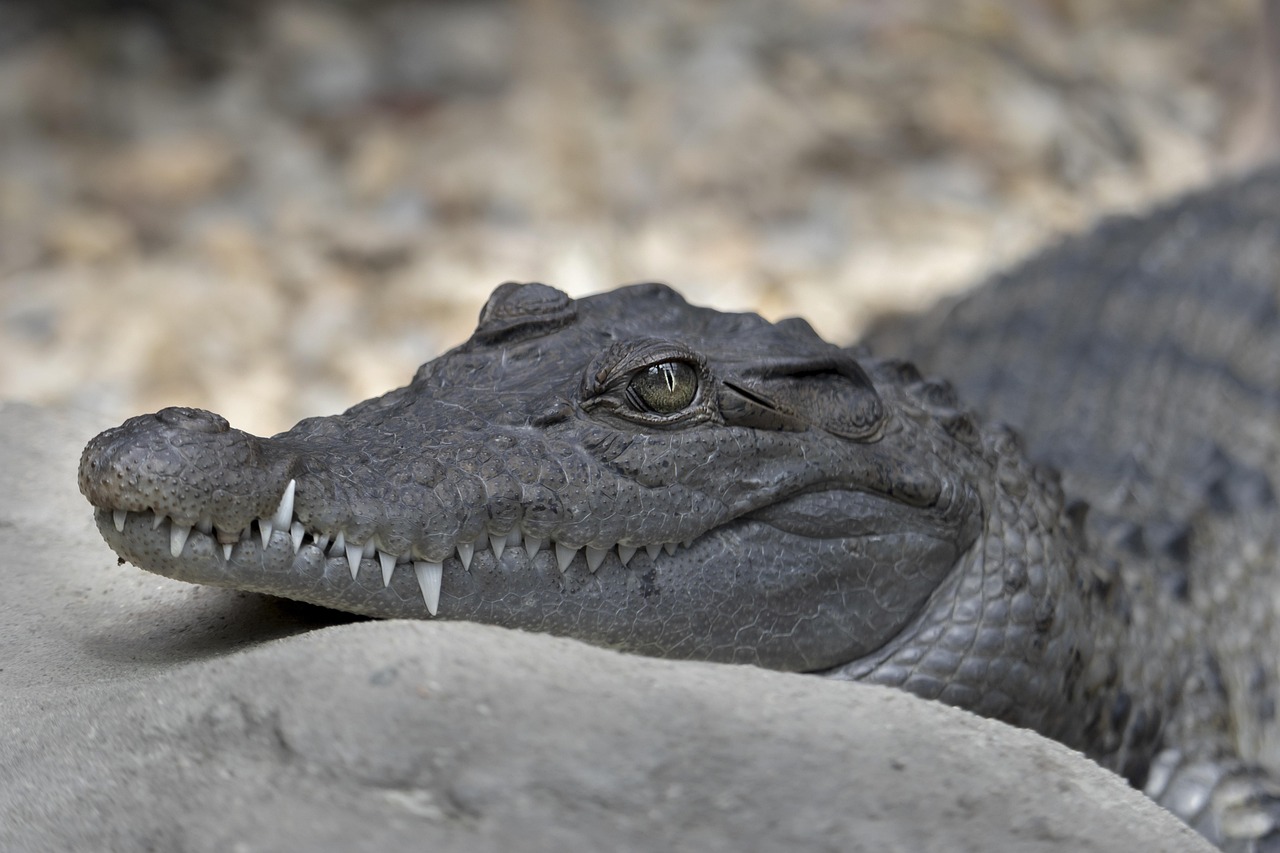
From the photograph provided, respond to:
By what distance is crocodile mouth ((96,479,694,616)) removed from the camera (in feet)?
→ 6.52

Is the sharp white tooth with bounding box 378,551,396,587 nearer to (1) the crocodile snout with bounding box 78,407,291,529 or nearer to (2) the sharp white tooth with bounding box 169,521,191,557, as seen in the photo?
(1) the crocodile snout with bounding box 78,407,291,529

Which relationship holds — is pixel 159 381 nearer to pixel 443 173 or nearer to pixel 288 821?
pixel 443 173

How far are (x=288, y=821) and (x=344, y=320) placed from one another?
4.78 m

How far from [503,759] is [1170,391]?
3.39m

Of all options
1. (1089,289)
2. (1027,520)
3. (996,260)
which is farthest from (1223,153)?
(1027,520)

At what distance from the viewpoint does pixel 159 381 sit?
574 centimetres

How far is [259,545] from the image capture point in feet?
6.66

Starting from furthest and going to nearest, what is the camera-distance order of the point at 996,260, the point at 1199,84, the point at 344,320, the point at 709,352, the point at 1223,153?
the point at 1199,84, the point at 1223,153, the point at 996,260, the point at 344,320, the point at 709,352

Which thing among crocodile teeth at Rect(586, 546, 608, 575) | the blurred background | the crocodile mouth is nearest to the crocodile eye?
crocodile teeth at Rect(586, 546, 608, 575)

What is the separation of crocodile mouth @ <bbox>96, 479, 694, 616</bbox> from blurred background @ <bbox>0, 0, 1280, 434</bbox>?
368 cm

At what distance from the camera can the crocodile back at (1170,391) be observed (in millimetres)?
3453

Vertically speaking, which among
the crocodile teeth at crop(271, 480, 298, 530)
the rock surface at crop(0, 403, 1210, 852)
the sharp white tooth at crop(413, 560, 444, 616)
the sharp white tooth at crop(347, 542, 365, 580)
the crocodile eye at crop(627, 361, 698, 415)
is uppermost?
the crocodile eye at crop(627, 361, 698, 415)

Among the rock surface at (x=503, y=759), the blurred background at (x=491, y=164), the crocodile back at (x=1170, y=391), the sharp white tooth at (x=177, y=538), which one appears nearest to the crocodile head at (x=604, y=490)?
the sharp white tooth at (x=177, y=538)

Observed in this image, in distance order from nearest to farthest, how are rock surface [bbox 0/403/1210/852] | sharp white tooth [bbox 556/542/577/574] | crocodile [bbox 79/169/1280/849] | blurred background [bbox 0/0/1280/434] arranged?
rock surface [bbox 0/403/1210/852] < crocodile [bbox 79/169/1280/849] < sharp white tooth [bbox 556/542/577/574] < blurred background [bbox 0/0/1280/434]
